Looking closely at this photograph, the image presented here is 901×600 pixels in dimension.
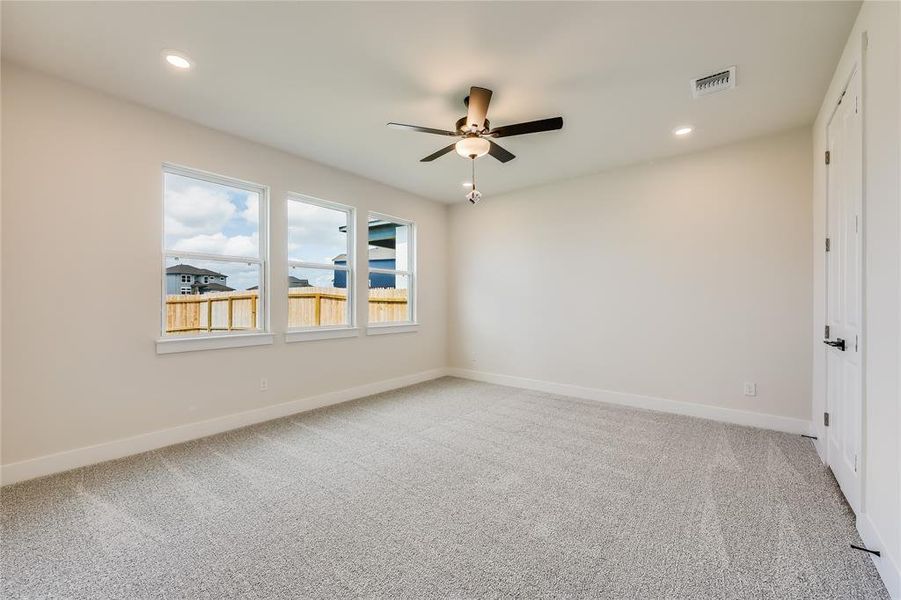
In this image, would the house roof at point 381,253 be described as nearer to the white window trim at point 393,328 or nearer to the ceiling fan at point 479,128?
the white window trim at point 393,328

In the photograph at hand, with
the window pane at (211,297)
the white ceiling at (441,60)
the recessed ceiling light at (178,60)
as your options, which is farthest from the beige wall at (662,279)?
the recessed ceiling light at (178,60)

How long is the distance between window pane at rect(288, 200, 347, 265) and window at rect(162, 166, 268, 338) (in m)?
0.34

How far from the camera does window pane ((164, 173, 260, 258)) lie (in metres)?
3.26

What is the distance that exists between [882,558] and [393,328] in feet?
14.6

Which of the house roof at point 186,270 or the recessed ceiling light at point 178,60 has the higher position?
the recessed ceiling light at point 178,60

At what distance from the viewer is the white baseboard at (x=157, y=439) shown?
2.51m

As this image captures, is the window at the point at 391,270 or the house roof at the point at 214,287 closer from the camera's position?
the house roof at the point at 214,287

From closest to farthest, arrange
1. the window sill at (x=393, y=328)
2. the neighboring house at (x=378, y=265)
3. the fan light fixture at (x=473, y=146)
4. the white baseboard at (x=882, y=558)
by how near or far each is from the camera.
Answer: the white baseboard at (x=882, y=558)
the fan light fixture at (x=473, y=146)
the neighboring house at (x=378, y=265)
the window sill at (x=393, y=328)

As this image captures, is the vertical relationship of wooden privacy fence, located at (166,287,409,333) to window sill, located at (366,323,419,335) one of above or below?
above

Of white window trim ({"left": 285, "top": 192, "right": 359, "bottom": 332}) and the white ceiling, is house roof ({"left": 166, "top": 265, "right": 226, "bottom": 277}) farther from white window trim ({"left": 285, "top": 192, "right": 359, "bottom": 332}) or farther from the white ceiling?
the white ceiling

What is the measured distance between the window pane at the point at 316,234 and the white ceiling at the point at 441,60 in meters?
0.90

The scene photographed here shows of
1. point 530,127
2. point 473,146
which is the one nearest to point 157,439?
point 473,146

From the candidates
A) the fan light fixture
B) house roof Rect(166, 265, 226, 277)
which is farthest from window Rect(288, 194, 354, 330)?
the fan light fixture

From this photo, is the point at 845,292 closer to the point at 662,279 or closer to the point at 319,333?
the point at 662,279
